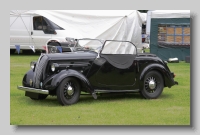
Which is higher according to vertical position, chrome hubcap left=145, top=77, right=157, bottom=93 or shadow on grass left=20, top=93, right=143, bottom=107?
chrome hubcap left=145, top=77, right=157, bottom=93

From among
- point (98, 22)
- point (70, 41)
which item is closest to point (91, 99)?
point (70, 41)

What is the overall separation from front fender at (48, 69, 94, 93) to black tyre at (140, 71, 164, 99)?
1334mm

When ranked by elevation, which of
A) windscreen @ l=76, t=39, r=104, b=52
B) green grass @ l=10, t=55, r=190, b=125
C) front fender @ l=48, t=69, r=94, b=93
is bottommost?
green grass @ l=10, t=55, r=190, b=125

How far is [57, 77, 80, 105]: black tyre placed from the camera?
885 centimetres

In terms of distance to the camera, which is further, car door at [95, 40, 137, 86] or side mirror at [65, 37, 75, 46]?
side mirror at [65, 37, 75, 46]

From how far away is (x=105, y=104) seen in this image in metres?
9.34

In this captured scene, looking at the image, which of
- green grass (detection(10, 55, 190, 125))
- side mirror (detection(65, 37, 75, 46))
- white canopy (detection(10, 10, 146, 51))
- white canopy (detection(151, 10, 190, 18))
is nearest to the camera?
green grass (detection(10, 55, 190, 125))

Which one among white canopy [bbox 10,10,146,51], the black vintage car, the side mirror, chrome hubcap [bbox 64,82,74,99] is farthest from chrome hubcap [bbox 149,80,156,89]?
white canopy [bbox 10,10,146,51]

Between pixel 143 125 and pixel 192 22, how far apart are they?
266 cm

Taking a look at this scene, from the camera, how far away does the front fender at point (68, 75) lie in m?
8.81

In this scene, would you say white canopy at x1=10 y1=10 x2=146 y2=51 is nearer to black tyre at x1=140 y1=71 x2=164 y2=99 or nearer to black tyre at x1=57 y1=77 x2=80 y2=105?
black tyre at x1=140 y1=71 x2=164 y2=99

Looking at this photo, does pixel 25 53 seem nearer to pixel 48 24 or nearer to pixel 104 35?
pixel 48 24

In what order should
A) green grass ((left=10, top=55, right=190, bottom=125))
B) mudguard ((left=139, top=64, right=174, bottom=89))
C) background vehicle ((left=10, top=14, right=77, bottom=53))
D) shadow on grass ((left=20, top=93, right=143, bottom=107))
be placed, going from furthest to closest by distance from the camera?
background vehicle ((left=10, top=14, right=77, bottom=53)) → mudguard ((left=139, top=64, right=174, bottom=89)) → shadow on grass ((left=20, top=93, right=143, bottom=107)) → green grass ((left=10, top=55, right=190, bottom=125))

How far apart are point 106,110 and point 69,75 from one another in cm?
106
